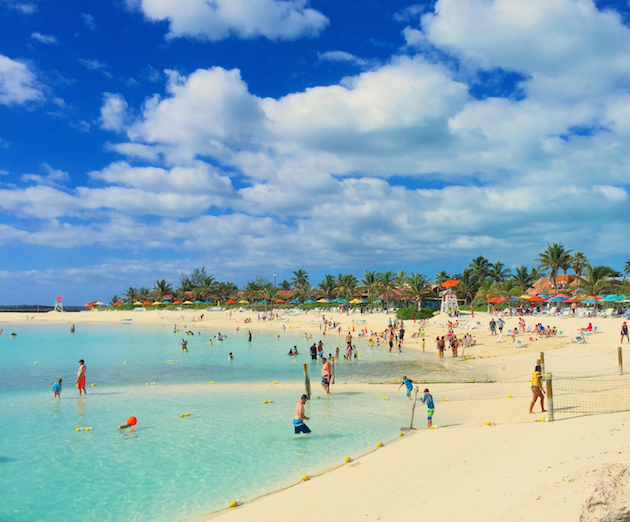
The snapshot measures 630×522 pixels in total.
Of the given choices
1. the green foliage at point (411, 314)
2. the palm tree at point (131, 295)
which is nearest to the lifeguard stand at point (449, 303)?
the green foliage at point (411, 314)

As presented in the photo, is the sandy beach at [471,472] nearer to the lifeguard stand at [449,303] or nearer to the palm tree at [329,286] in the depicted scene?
the lifeguard stand at [449,303]

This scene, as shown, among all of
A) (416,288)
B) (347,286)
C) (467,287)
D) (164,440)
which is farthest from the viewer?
(347,286)

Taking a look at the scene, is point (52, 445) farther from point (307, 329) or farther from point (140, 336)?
point (307, 329)

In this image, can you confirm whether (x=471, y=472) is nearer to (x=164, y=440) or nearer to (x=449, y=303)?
(x=164, y=440)

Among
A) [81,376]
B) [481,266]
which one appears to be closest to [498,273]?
[481,266]

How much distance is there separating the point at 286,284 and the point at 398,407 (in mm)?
94291

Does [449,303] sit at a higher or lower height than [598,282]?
lower

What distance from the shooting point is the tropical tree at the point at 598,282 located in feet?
157

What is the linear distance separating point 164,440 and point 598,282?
49040mm

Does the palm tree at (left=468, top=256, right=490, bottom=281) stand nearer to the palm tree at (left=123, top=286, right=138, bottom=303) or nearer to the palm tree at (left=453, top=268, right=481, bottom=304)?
the palm tree at (left=453, top=268, right=481, bottom=304)

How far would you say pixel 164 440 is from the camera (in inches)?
533

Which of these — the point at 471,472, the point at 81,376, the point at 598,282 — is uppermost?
the point at 598,282

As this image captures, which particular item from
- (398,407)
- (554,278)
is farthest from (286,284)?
(398,407)

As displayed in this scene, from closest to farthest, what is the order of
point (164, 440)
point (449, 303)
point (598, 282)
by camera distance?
point (164, 440) → point (598, 282) → point (449, 303)
